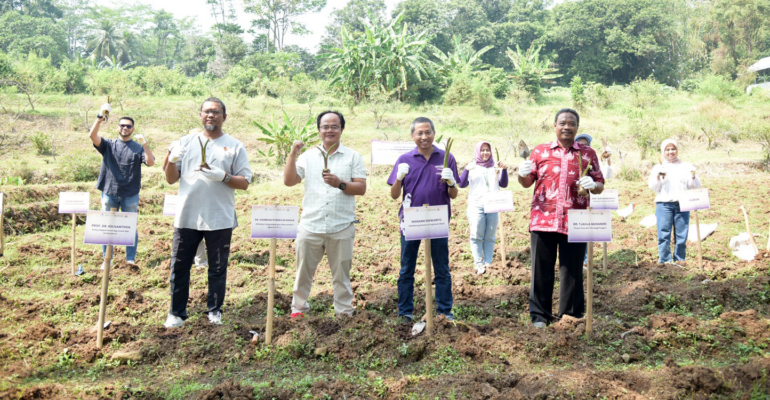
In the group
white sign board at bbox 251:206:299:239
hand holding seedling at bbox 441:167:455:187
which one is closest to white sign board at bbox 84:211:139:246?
white sign board at bbox 251:206:299:239

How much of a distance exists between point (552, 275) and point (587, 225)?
0.59 m

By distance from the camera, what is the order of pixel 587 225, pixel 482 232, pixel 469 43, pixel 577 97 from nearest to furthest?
pixel 587 225
pixel 482 232
pixel 577 97
pixel 469 43

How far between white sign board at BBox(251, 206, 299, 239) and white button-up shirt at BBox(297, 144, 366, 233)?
0.66 ft

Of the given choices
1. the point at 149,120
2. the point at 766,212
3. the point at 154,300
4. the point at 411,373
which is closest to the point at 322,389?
the point at 411,373

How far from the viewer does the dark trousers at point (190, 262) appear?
3.99 metres

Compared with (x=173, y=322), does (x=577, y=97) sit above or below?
above

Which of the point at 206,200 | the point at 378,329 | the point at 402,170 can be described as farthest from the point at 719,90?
the point at 206,200

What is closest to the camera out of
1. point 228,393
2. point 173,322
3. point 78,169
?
point 228,393

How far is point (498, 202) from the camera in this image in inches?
214

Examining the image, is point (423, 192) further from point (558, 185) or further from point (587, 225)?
point (587, 225)

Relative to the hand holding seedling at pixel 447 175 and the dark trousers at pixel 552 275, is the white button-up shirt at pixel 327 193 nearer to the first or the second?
the hand holding seedling at pixel 447 175

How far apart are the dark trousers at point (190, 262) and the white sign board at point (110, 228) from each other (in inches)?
13.2

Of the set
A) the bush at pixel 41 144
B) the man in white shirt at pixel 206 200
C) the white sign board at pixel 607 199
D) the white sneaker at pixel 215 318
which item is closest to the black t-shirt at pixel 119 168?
the man in white shirt at pixel 206 200

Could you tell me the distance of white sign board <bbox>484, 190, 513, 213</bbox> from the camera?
5.42 metres
